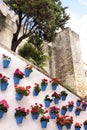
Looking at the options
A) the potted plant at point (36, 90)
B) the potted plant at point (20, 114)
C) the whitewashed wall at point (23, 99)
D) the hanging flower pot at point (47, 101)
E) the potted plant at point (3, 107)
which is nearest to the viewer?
the potted plant at point (3, 107)

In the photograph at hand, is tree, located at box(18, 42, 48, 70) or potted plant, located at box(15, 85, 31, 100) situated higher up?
tree, located at box(18, 42, 48, 70)

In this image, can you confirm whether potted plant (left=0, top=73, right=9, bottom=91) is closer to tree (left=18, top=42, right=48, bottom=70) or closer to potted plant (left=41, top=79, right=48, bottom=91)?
potted plant (left=41, top=79, right=48, bottom=91)

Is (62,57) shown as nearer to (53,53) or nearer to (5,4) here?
(53,53)

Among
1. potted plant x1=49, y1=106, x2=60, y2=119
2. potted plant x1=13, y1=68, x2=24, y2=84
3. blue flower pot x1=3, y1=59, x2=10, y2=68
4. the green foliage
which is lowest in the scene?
potted plant x1=49, y1=106, x2=60, y2=119

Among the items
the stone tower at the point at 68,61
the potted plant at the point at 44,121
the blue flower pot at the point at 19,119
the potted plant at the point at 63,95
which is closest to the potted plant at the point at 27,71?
the potted plant at the point at 44,121

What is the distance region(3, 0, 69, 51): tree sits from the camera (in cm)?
1370

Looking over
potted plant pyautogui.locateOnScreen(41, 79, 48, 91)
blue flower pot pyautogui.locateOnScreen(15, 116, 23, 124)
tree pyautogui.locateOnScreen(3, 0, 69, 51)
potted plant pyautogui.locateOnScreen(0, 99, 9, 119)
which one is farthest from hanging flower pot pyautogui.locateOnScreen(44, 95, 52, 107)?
tree pyautogui.locateOnScreen(3, 0, 69, 51)

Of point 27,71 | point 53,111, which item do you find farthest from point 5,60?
Result: point 53,111

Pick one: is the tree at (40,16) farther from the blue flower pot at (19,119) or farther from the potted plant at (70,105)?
the blue flower pot at (19,119)

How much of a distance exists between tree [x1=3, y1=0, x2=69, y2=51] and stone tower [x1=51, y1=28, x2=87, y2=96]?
14.0 feet

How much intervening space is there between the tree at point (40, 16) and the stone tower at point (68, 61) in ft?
14.0

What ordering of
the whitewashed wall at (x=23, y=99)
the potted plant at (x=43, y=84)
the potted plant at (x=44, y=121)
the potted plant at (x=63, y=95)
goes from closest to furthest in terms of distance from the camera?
the whitewashed wall at (x=23, y=99) < the potted plant at (x=44, y=121) < the potted plant at (x=43, y=84) < the potted plant at (x=63, y=95)

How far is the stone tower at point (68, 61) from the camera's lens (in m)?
18.1

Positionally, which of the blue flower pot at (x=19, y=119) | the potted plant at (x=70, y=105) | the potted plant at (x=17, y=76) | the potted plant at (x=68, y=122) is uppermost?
the potted plant at (x=17, y=76)
